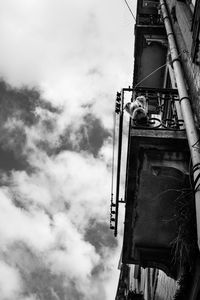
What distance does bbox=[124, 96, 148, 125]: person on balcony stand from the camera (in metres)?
6.19

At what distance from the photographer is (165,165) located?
5895 millimetres

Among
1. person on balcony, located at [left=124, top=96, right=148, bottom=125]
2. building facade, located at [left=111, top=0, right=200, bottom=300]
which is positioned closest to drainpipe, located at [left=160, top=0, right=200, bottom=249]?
building facade, located at [left=111, top=0, right=200, bottom=300]

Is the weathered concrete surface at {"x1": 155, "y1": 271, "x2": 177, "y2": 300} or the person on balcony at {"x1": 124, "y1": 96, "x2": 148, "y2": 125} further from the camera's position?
the weathered concrete surface at {"x1": 155, "y1": 271, "x2": 177, "y2": 300}

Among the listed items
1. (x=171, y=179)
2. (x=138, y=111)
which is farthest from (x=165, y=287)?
(x=138, y=111)

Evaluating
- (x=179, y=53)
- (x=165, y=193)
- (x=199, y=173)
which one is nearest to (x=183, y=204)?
(x=165, y=193)

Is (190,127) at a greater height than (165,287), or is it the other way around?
(190,127)

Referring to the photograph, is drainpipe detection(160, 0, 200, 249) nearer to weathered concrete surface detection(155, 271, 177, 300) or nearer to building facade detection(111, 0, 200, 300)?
building facade detection(111, 0, 200, 300)

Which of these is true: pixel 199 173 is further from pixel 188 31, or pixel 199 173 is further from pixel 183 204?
pixel 188 31

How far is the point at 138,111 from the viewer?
6273 mm

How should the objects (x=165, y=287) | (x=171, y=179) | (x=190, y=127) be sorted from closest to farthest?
(x=190, y=127), (x=171, y=179), (x=165, y=287)

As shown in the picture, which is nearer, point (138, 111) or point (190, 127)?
point (190, 127)

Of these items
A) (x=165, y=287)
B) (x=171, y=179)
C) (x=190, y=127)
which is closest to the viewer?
(x=190, y=127)

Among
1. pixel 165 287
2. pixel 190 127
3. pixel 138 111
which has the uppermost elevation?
pixel 138 111

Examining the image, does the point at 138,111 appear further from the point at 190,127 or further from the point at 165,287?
the point at 165,287
